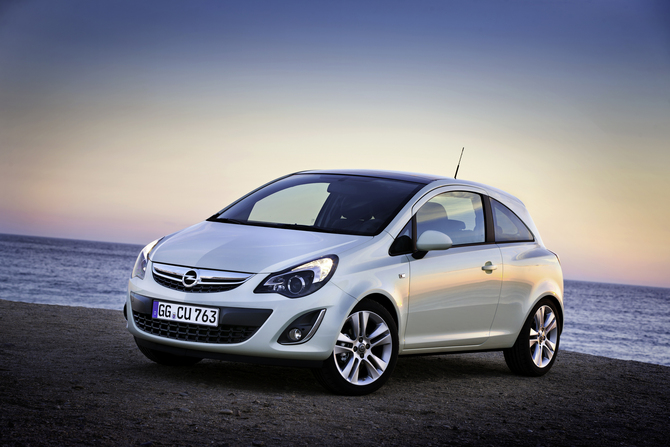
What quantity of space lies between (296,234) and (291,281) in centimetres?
66

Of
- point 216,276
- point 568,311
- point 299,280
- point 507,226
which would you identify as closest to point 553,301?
point 507,226

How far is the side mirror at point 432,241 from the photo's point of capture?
5.72 metres

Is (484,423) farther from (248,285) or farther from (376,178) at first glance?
(376,178)

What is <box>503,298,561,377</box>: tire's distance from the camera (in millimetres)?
7207

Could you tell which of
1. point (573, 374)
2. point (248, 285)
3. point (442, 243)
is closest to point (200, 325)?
point (248, 285)

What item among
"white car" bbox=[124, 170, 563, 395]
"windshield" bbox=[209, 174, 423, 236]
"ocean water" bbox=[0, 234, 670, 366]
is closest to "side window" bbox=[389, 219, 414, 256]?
"white car" bbox=[124, 170, 563, 395]

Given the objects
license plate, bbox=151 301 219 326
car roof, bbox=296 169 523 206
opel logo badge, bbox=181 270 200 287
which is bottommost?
license plate, bbox=151 301 219 326

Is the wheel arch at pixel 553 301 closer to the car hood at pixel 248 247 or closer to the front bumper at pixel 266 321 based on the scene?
the car hood at pixel 248 247

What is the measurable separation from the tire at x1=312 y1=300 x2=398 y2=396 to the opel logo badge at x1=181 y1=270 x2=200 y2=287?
1.12m

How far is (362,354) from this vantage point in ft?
17.9

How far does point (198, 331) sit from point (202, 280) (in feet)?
1.23

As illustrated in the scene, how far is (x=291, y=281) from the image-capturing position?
16.7 feet

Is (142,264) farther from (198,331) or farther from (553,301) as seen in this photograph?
(553,301)

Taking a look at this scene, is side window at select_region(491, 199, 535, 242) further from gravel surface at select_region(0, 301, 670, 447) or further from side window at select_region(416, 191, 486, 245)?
gravel surface at select_region(0, 301, 670, 447)
